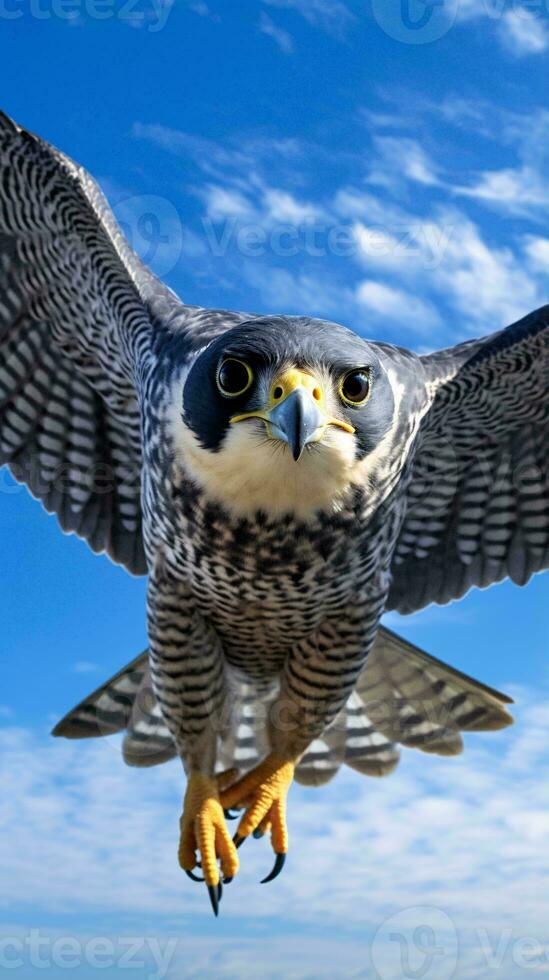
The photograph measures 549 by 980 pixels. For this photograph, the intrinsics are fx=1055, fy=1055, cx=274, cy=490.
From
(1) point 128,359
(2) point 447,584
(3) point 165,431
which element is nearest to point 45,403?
(1) point 128,359

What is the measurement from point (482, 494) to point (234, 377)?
9.64 feet

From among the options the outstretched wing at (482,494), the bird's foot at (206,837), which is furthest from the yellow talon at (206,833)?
the outstretched wing at (482,494)

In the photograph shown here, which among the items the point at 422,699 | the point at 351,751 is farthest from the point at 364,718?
the point at 422,699

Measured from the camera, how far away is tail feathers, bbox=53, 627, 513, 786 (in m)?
6.12

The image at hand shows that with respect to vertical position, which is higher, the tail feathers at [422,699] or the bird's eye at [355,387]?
the bird's eye at [355,387]

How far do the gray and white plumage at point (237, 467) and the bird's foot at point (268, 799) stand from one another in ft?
0.69

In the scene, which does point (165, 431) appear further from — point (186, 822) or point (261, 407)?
point (186, 822)

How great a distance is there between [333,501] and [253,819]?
1.82 m

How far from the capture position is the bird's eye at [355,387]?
3.75 metres

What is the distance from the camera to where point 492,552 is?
6.31 m

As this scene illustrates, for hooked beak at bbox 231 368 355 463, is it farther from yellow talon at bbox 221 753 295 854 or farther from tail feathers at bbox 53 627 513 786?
tail feathers at bbox 53 627 513 786

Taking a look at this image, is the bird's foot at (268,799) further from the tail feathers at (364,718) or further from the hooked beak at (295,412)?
the hooked beak at (295,412)

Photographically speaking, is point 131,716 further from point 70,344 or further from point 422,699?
point 70,344

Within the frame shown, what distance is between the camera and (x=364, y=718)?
6484 millimetres
